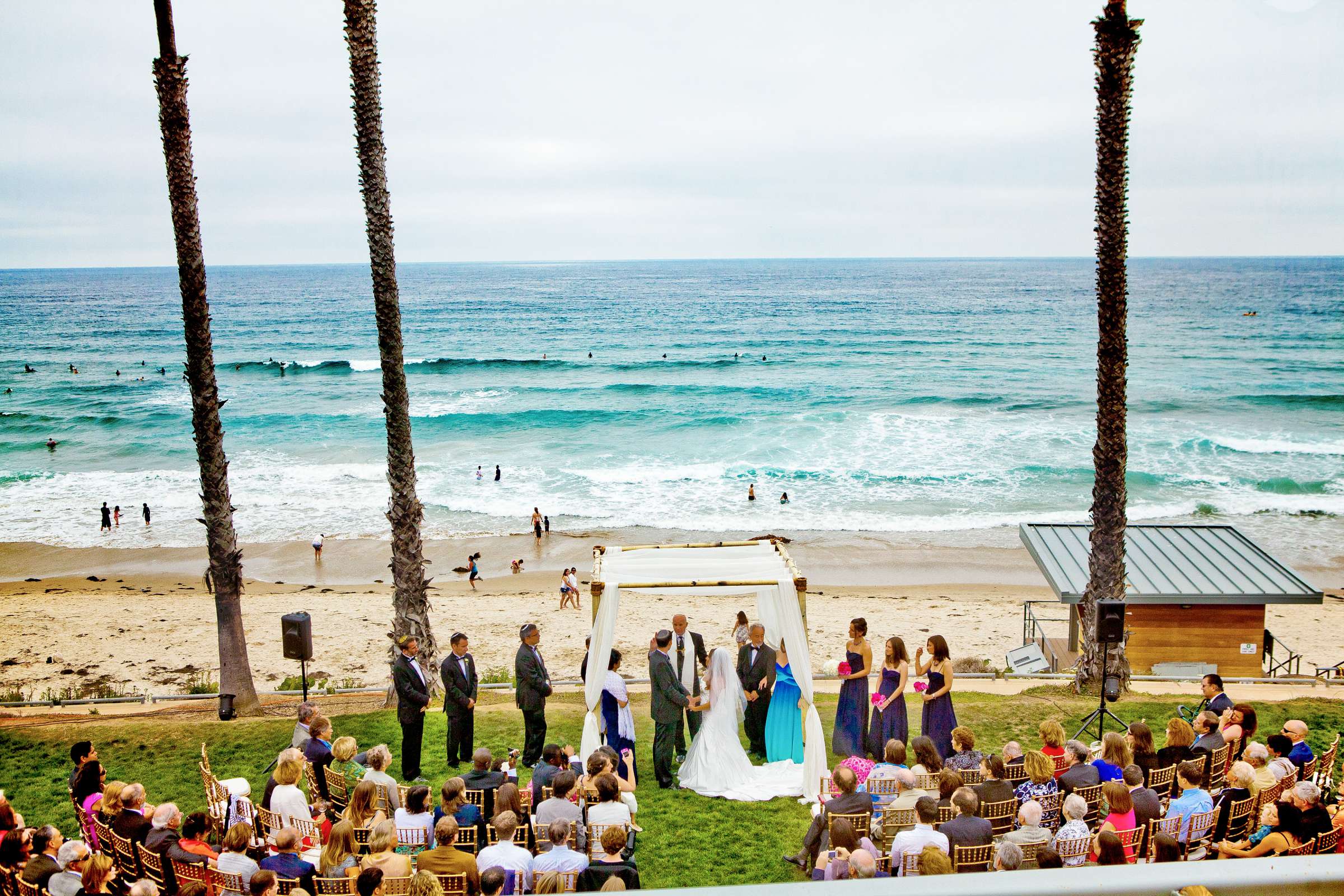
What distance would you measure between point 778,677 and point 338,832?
5.05m

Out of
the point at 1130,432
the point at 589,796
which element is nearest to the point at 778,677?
the point at 589,796

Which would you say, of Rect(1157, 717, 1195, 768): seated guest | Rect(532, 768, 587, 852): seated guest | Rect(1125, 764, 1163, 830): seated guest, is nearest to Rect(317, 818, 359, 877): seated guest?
Rect(532, 768, 587, 852): seated guest

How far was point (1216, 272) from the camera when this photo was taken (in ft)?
576

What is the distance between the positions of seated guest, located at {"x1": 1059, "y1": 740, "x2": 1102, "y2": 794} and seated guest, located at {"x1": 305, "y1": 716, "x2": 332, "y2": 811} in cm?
602

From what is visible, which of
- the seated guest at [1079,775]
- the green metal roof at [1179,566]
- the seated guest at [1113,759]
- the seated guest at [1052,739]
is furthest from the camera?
the green metal roof at [1179,566]

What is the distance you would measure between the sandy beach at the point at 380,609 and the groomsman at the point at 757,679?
22.5ft

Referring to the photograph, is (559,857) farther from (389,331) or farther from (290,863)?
(389,331)

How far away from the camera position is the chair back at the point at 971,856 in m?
6.51

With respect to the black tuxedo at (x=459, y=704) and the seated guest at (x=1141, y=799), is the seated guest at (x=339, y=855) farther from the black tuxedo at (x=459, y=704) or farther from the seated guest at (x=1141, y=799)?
the seated guest at (x=1141, y=799)

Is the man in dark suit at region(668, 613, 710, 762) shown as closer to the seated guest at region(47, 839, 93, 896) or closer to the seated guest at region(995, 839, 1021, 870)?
the seated guest at region(995, 839, 1021, 870)

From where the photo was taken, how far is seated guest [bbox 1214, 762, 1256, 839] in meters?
7.05

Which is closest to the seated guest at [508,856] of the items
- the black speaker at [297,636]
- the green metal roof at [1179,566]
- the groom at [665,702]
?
the groom at [665,702]

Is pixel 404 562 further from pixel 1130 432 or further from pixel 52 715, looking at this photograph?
pixel 1130 432

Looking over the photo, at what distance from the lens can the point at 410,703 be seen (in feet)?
32.8
